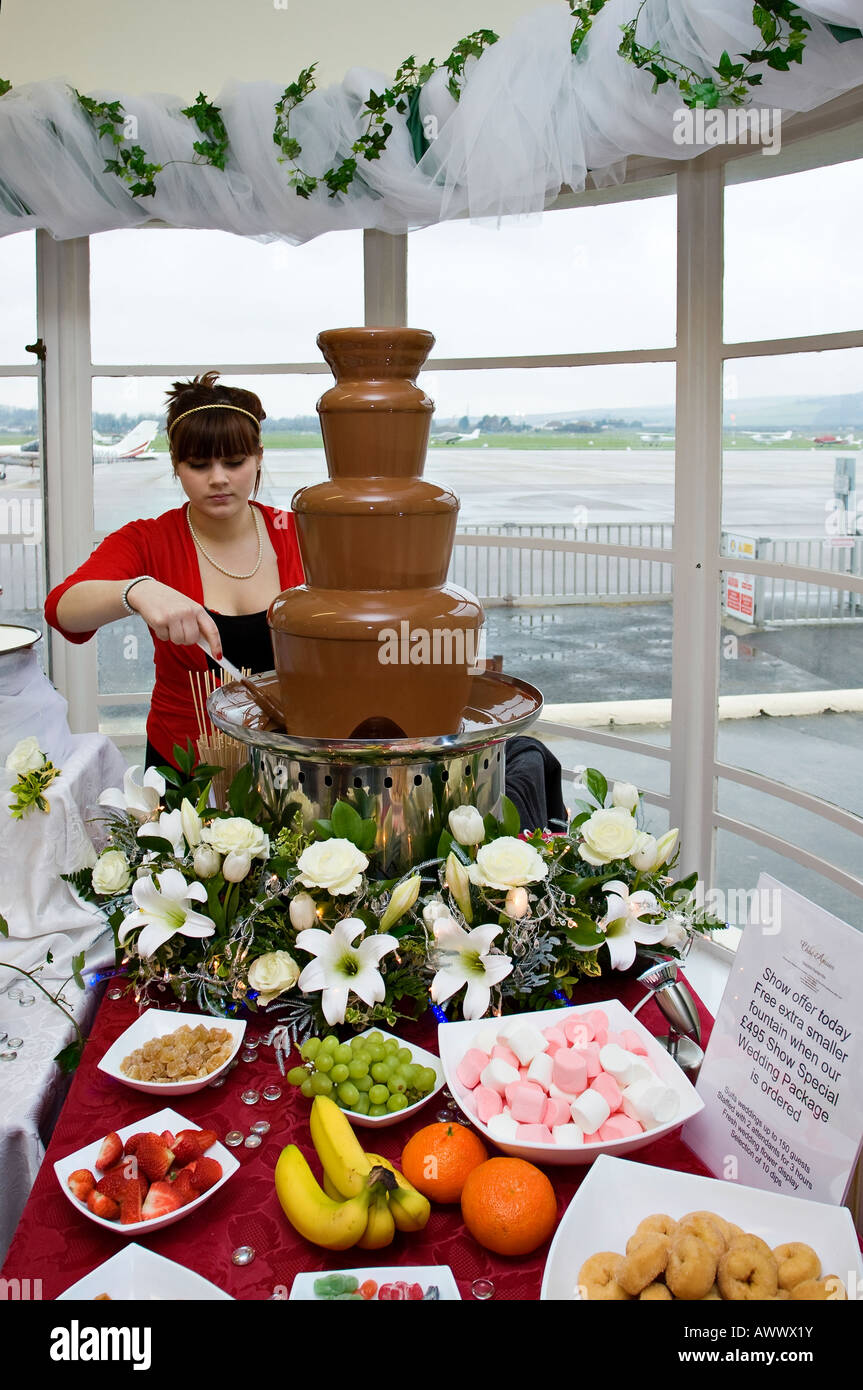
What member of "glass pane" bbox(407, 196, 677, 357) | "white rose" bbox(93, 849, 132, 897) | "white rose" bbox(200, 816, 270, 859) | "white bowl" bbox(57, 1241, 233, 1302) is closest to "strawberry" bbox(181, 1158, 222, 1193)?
"white bowl" bbox(57, 1241, 233, 1302)

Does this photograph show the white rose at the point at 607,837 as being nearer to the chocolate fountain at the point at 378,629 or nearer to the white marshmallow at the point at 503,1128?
the chocolate fountain at the point at 378,629

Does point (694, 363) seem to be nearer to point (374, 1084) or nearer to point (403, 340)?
point (403, 340)

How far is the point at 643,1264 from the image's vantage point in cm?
94

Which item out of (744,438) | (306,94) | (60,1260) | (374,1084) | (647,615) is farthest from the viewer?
(647,615)

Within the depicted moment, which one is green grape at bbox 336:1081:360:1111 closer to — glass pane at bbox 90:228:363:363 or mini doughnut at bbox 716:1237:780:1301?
mini doughnut at bbox 716:1237:780:1301

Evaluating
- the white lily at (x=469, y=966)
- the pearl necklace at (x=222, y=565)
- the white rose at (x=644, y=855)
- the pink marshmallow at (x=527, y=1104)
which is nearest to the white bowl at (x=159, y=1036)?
Result: the white lily at (x=469, y=966)

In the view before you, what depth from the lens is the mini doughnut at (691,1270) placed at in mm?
926

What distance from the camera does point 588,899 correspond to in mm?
1552

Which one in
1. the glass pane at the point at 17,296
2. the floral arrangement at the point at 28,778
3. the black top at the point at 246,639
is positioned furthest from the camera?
the glass pane at the point at 17,296

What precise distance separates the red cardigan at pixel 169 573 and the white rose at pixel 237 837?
783 mm

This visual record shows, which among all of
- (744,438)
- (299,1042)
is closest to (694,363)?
(744,438)

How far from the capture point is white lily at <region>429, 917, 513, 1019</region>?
4.51ft

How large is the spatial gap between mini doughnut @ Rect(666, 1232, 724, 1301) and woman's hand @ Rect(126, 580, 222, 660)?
1.02 metres
